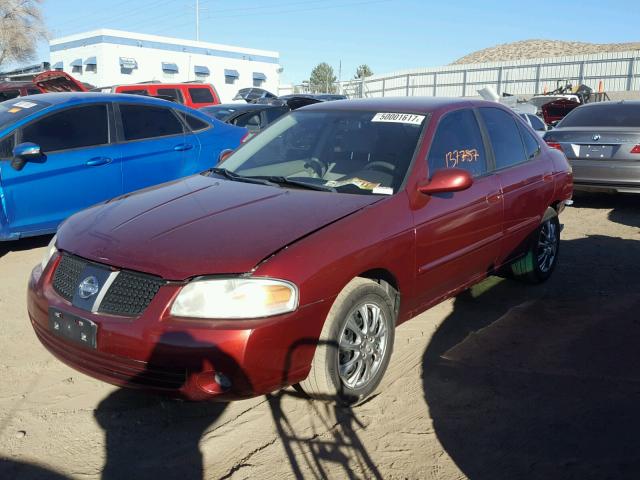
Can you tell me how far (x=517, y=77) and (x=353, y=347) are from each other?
3339 centimetres

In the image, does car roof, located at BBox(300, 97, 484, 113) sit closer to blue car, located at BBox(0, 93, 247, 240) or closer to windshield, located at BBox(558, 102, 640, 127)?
blue car, located at BBox(0, 93, 247, 240)

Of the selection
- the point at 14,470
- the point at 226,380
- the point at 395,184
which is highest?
the point at 395,184

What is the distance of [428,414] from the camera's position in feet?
10.7

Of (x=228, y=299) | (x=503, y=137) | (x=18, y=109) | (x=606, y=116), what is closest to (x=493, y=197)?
(x=503, y=137)

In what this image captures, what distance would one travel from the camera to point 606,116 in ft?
29.5

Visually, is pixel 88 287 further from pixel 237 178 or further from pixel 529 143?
pixel 529 143

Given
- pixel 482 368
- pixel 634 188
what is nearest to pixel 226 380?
pixel 482 368

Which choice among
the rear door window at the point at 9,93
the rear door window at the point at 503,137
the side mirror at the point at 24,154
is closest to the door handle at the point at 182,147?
the side mirror at the point at 24,154

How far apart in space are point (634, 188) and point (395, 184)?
5770 millimetres

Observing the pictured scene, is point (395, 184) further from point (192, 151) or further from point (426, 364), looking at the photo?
point (192, 151)

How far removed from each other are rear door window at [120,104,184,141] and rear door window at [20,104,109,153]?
0.75 ft

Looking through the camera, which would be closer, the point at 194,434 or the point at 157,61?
the point at 194,434

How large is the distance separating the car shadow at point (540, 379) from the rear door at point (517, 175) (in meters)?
0.58

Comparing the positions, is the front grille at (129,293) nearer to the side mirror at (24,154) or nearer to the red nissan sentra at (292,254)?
the red nissan sentra at (292,254)
